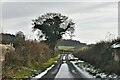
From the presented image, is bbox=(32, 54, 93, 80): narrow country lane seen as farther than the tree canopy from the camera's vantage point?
No

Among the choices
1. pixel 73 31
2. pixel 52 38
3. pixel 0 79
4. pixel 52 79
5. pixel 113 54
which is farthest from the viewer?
pixel 73 31

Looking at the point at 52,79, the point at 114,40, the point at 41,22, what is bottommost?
the point at 52,79

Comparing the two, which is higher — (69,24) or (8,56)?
(69,24)

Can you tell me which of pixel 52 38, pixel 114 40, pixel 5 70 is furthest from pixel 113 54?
pixel 52 38

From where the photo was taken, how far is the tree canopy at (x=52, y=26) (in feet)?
305

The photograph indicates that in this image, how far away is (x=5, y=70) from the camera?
22078 mm

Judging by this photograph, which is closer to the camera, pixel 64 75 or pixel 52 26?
pixel 64 75

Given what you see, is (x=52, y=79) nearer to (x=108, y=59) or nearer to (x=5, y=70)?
(x=5, y=70)

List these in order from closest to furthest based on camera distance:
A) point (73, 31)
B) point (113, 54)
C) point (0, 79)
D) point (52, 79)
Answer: point (0, 79) < point (52, 79) < point (113, 54) < point (73, 31)

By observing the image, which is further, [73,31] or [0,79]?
[73,31]

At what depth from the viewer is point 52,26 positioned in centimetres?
9400

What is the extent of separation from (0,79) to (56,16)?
7583 cm

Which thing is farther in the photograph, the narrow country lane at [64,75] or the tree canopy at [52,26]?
the tree canopy at [52,26]

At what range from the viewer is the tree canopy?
92.9 metres
